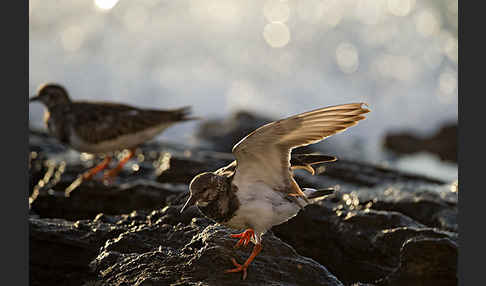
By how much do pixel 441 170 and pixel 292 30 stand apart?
253 inches

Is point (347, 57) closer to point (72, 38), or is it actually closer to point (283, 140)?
point (72, 38)

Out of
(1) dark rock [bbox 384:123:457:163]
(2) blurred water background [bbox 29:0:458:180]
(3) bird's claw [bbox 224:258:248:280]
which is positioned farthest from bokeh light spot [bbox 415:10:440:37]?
(3) bird's claw [bbox 224:258:248:280]

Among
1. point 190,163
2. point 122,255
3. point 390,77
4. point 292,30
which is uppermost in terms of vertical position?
point 292,30

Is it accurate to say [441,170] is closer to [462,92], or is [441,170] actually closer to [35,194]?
[462,92]

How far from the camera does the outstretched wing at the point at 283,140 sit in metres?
4.00

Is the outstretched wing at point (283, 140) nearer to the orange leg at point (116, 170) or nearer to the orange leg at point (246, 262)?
the orange leg at point (246, 262)

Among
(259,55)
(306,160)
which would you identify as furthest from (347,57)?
(306,160)

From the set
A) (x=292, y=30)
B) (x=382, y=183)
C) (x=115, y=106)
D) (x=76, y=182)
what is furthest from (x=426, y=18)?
(x=76, y=182)

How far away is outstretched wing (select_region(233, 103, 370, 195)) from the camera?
3996 mm

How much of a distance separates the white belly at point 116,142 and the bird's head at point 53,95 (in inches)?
35.5

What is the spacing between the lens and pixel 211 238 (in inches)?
192

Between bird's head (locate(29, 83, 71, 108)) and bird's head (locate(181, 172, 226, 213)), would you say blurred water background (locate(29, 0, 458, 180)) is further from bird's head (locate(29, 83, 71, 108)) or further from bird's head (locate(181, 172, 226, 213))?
bird's head (locate(181, 172, 226, 213))

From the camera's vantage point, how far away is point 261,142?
4.18m

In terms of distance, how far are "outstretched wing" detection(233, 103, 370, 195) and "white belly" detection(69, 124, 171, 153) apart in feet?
15.0
